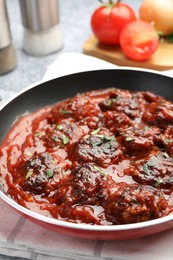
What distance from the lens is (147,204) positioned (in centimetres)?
265

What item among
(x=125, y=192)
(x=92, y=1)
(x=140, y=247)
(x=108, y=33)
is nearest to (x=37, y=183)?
(x=125, y=192)

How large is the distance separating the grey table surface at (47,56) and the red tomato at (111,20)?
52cm

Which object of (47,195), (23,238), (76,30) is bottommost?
(76,30)

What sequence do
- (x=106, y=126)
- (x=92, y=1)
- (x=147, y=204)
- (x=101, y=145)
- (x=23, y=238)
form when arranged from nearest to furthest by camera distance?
(x=147, y=204) → (x=23, y=238) → (x=101, y=145) → (x=106, y=126) → (x=92, y=1)

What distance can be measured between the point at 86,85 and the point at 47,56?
1475 mm

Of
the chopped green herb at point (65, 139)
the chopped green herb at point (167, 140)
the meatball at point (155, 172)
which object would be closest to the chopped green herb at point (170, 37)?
the chopped green herb at point (167, 140)

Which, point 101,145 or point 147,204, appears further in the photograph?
point 101,145

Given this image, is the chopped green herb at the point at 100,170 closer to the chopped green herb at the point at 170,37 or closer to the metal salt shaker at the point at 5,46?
the metal salt shaker at the point at 5,46

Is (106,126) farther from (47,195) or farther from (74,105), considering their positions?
(47,195)

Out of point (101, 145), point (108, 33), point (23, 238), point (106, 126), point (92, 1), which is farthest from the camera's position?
point (92, 1)

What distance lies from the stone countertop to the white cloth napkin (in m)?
1.72

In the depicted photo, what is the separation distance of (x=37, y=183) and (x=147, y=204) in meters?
0.72

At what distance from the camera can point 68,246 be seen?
9.17ft

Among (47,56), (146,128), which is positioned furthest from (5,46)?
(146,128)
